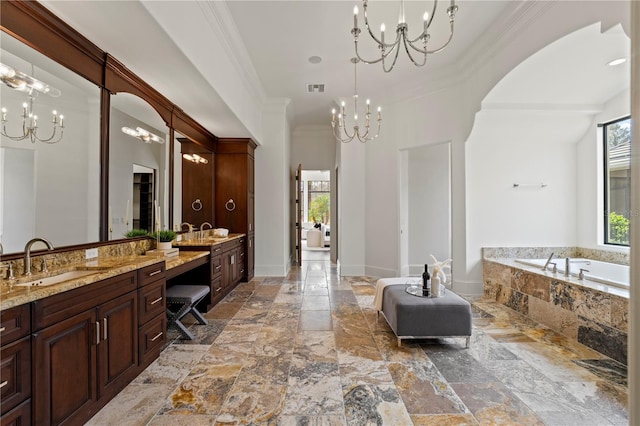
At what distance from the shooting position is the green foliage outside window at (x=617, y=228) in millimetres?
4156

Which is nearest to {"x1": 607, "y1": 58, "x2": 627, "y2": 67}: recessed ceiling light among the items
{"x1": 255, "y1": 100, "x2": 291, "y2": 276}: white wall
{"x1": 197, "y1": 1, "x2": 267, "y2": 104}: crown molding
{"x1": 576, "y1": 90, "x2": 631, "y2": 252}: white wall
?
{"x1": 576, "y1": 90, "x2": 631, "y2": 252}: white wall

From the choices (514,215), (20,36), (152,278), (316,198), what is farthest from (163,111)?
(316,198)

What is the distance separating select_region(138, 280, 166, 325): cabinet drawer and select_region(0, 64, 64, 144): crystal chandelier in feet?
4.18

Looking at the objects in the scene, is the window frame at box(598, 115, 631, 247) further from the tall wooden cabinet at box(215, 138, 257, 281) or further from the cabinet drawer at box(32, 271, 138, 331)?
the cabinet drawer at box(32, 271, 138, 331)

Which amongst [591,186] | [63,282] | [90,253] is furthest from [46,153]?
[591,186]

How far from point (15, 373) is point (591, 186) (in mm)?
6334

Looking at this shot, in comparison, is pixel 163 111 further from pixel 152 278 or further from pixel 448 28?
pixel 448 28

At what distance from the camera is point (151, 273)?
244 cm

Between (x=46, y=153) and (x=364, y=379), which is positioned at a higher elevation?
(x=46, y=153)

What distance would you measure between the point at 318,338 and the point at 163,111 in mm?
3172

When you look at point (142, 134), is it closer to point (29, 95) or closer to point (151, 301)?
point (29, 95)

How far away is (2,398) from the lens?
131 centimetres

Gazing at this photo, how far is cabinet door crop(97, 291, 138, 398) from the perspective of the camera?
1892 mm

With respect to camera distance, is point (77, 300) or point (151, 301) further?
point (151, 301)
